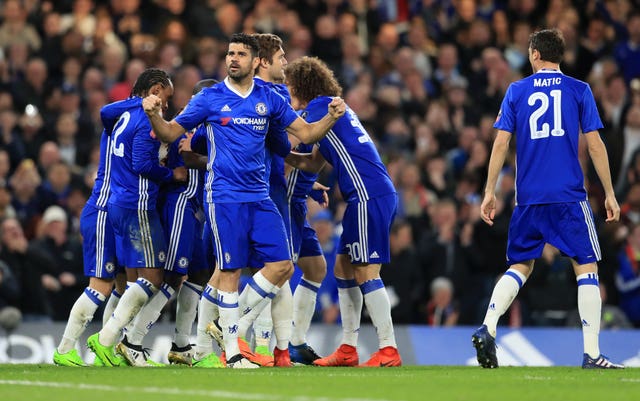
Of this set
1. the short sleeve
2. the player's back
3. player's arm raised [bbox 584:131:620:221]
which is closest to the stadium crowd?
the player's back

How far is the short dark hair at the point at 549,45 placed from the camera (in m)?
11.0

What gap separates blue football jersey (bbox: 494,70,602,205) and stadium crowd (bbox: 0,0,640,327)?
17.8 feet

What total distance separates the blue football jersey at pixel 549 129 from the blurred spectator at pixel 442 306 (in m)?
5.72

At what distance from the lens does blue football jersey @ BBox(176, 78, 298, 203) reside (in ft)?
35.5

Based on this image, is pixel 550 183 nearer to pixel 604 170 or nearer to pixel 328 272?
pixel 604 170

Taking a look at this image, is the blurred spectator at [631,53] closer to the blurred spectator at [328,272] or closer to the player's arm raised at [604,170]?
the blurred spectator at [328,272]

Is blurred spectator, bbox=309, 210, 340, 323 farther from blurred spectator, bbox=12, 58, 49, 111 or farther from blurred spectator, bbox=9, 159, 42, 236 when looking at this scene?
blurred spectator, bbox=12, 58, 49, 111

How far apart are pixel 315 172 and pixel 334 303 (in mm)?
4534

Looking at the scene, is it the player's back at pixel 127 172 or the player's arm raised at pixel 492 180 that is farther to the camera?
the player's back at pixel 127 172

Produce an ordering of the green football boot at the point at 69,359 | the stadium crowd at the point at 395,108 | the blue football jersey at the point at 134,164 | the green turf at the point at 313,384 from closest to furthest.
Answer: the green turf at the point at 313,384 → the blue football jersey at the point at 134,164 → the green football boot at the point at 69,359 → the stadium crowd at the point at 395,108

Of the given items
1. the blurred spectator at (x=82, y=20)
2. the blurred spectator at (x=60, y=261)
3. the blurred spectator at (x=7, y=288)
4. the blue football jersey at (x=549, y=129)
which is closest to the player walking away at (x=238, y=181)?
the blue football jersey at (x=549, y=129)

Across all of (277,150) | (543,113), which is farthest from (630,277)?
(277,150)

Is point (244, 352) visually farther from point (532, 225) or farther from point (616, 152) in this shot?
point (616, 152)

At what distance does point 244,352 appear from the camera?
1115 centimetres
